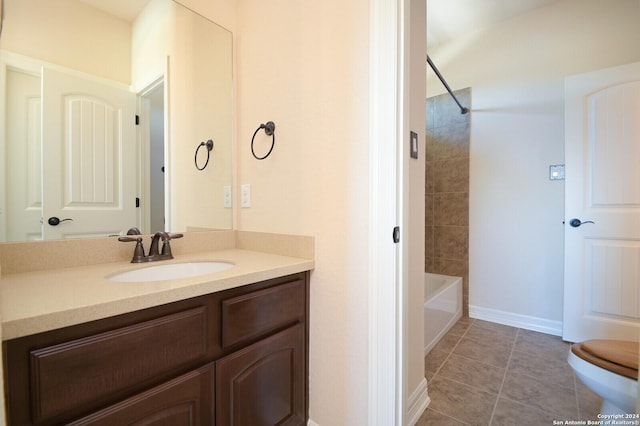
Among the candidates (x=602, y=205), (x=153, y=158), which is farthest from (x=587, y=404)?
(x=153, y=158)

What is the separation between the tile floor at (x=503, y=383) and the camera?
133cm

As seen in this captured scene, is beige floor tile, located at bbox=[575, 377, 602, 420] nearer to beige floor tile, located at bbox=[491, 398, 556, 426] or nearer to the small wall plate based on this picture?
beige floor tile, located at bbox=[491, 398, 556, 426]

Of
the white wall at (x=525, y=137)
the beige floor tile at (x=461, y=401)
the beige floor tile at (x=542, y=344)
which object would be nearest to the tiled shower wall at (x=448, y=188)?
the white wall at (x=525, y=137)

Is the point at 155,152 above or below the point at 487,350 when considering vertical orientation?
above

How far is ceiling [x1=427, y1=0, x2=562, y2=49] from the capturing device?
221cm

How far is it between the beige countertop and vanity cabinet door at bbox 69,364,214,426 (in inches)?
9.4

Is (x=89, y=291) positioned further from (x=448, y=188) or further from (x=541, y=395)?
(x=448, y=188)

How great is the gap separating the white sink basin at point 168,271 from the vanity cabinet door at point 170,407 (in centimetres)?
38

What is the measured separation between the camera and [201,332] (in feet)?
2.69

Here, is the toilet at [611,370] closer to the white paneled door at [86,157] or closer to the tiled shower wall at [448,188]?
the tiled shower wall at [448,188]

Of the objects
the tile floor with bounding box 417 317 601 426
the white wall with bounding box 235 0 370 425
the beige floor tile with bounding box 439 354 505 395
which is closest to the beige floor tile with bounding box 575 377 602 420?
the tile floor with bounding box 417 317 601 426

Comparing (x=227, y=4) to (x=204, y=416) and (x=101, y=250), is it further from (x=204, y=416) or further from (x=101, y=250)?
(x=204, y=416)

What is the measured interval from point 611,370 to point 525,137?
193cm

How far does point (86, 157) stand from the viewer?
1.09m
